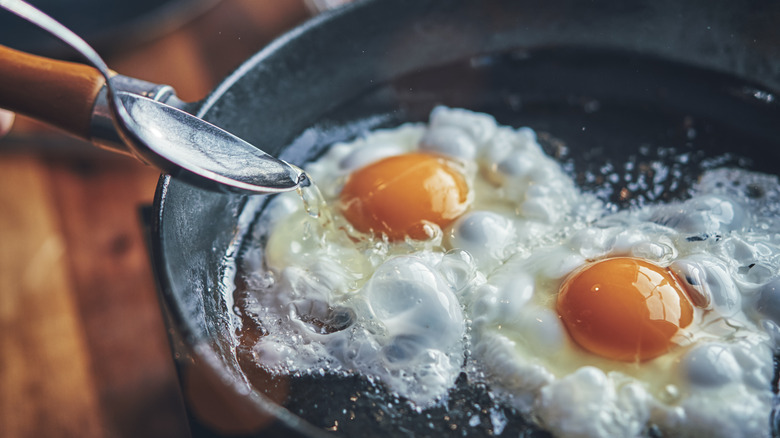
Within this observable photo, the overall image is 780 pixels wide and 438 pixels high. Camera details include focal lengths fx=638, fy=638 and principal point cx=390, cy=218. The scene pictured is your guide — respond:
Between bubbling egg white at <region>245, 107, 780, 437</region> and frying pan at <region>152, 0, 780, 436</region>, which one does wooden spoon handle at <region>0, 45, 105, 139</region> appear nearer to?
frying pan at <region>152, 0, 780, 436</region>

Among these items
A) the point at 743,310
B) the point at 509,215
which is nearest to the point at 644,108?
the point at 509,215

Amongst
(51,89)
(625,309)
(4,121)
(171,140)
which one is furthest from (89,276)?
(625,309)

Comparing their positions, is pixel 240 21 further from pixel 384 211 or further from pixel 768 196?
pixel 768 196

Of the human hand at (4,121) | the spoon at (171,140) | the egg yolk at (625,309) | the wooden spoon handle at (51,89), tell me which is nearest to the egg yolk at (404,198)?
the spoon at (171,140)

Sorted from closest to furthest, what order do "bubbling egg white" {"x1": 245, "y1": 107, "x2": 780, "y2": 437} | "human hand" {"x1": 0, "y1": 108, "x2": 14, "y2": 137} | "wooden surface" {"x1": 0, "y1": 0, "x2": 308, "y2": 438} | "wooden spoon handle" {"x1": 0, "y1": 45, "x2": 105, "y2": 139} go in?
"bubbling egg white" {"x1": 245, "y1": 107, "x2": 780, "y2": 437}
"wooden spoon handle" {"x1": 0, "y1": 45, "x2": 105, "y2": 139}
"human hand" {"x1": 0, "y1": 108, "x2": 14, "y2": 137}
"wooden surface" {"x1": 0, "y1": 0, "x2": 308, "y2": 438}

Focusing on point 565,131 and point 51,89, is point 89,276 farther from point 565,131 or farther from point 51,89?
point 565,131

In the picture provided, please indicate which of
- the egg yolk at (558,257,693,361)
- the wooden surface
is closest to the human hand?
the wooden surface

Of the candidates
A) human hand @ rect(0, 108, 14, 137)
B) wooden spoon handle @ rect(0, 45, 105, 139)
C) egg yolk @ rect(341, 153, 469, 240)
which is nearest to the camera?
wooden spoon handle @ rect(0, 45, 105, 139)
